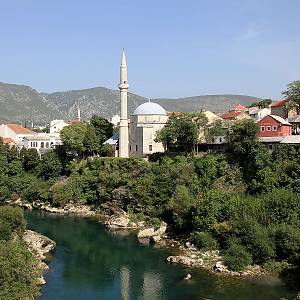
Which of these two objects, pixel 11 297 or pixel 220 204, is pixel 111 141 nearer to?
pixel 220 204

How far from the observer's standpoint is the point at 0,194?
48844 millimetres

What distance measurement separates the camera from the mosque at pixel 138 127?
48.5 metres

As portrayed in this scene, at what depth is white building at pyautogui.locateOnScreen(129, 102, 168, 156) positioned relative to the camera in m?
48.4

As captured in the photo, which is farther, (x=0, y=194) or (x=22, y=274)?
(x=0, y=194)

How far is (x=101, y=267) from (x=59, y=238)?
7499 mm

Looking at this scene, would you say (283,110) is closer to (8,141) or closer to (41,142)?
(41,142)

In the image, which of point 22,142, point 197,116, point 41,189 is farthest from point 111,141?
point 22,142

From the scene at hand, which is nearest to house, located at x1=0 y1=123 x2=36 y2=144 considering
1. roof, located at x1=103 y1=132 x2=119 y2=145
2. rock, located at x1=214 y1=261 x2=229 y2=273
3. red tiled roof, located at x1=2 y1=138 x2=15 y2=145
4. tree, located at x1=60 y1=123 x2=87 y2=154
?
red tiled roof, located at x1=2 y1=138 x2=15 y2=145

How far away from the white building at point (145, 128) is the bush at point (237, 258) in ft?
69.7

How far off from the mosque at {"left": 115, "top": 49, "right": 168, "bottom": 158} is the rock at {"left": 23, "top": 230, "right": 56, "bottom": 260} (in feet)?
58.6

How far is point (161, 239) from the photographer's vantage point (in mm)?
34531

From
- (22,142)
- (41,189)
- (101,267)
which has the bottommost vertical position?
(101,267)

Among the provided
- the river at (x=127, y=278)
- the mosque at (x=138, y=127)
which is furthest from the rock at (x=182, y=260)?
the mosque at (x=138, y=127)

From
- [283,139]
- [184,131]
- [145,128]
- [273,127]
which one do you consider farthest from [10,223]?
[145,128]
